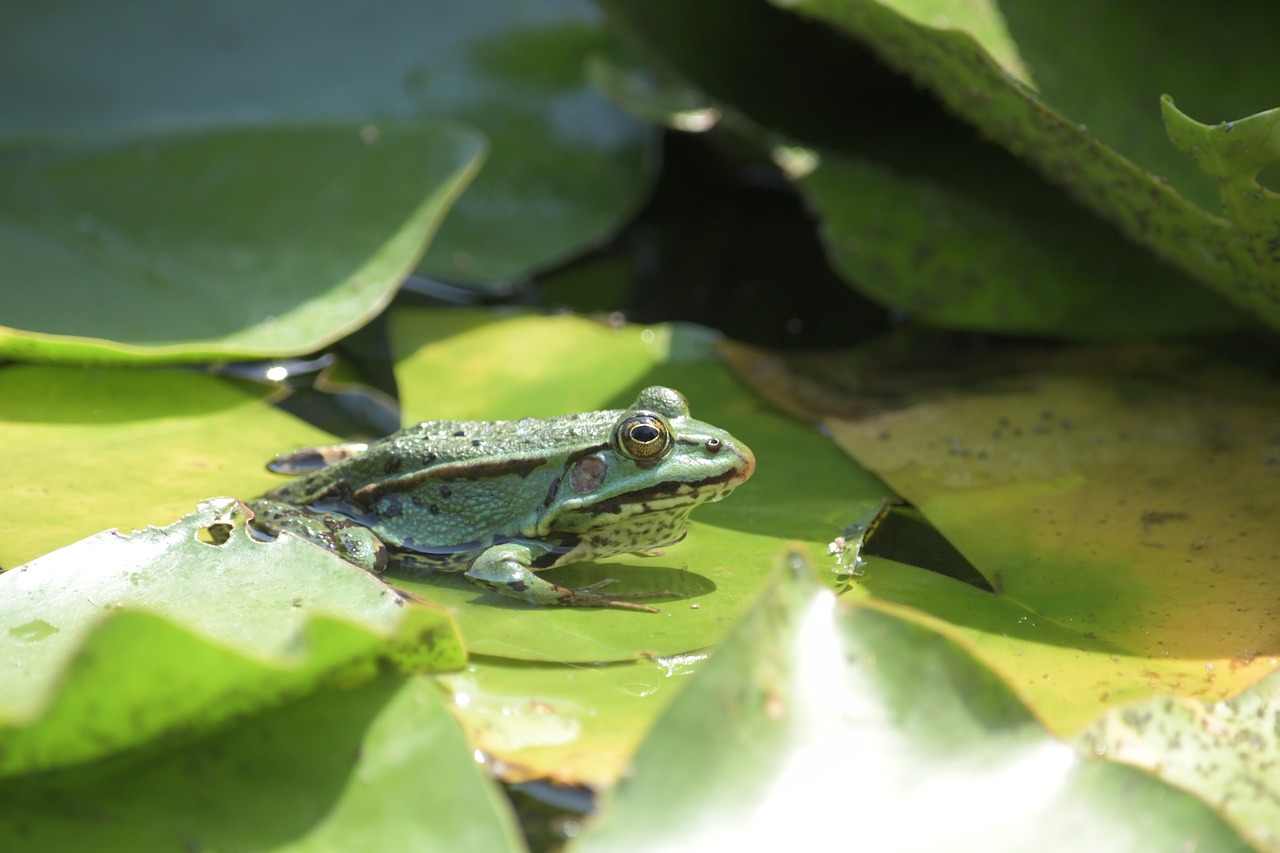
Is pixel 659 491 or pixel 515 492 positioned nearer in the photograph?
pixel 659 491

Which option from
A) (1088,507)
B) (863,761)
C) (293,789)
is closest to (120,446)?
(293,789)

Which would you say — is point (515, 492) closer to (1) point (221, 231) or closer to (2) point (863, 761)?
(2) point (863, 761)

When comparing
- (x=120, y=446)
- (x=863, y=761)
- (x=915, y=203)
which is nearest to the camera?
(x=863, y=761)

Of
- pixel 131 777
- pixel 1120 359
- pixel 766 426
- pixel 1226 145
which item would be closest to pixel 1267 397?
pixel 1120 359

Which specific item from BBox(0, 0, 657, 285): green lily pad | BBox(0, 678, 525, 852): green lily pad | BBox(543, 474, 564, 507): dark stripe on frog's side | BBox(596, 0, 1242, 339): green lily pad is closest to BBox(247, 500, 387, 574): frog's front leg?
BBox(543, 474, 564, 507): dark stripe on frog's side

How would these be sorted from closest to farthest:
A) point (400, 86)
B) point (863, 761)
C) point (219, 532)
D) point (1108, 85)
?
point (863, 761) → point (219, 532) → point (1108, 85) → point (400, 86)

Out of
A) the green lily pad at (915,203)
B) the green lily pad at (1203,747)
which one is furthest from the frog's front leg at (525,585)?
the green lily pad at (915,203)

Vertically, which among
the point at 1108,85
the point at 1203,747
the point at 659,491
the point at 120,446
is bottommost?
the point at 120,446
